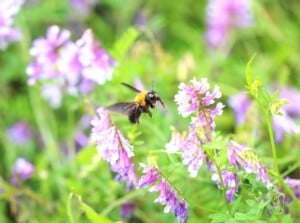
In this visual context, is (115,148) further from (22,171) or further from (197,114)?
(22,171)

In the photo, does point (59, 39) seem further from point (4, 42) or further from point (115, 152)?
point (115, 152)

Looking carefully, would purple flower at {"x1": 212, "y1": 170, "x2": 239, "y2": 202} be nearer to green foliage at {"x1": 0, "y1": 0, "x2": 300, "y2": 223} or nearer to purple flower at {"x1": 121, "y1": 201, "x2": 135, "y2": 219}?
green foliage at {"x1": 0, "y1": 0, "x2": 300, "y2": 223}

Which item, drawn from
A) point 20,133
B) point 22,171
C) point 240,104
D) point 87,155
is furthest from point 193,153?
point 20,133

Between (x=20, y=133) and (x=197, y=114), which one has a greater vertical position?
(x=20, y=133)

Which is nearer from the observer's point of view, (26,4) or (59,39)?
(59,39)

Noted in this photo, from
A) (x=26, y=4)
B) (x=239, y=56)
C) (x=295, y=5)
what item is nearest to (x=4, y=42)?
(x=26, y=4)

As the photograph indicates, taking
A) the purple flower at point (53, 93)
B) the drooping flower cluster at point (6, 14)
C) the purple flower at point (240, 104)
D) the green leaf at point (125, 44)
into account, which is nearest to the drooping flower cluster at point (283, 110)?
the purple flower at point (240, 104)

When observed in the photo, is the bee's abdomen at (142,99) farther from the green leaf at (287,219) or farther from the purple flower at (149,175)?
the green leaf at (287,219)
